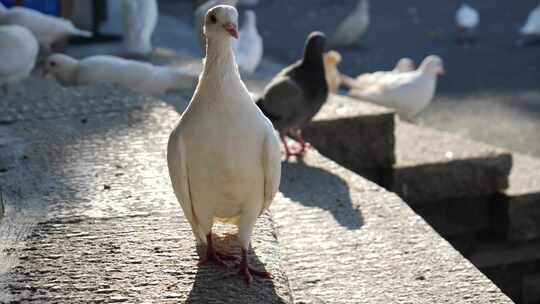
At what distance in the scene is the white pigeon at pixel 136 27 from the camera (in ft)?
26.1

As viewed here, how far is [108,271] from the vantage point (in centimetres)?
291

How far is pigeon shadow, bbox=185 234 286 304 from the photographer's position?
9.01 ft

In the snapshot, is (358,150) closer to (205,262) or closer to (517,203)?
(517,203)

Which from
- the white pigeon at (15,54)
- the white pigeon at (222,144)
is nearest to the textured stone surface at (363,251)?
the white pigeon at (222,144)

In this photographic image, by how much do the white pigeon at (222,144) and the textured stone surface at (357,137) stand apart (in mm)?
2520

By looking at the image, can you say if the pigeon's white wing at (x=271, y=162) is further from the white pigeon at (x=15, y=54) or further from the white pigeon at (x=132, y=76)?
the white pigeon at (x=15, y=54)

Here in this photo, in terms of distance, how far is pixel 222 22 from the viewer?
2717 mm

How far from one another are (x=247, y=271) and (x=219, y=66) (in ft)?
2.13

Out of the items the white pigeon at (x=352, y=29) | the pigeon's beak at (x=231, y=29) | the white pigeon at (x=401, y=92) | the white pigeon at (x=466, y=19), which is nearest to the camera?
the pigeon's beak at (x=231, y=29)

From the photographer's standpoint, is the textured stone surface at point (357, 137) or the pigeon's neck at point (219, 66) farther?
the textured stone surface at point (357, 137)

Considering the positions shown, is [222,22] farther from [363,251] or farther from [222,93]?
[363,251]

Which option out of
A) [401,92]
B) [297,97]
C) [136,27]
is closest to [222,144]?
[297,97]

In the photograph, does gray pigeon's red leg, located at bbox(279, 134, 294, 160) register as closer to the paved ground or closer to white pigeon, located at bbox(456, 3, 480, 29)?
the paved ground

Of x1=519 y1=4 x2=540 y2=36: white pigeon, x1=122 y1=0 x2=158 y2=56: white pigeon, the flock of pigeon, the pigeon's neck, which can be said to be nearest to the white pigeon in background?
x1=519 y1=4 x2=540 y2=36: white pigeon
